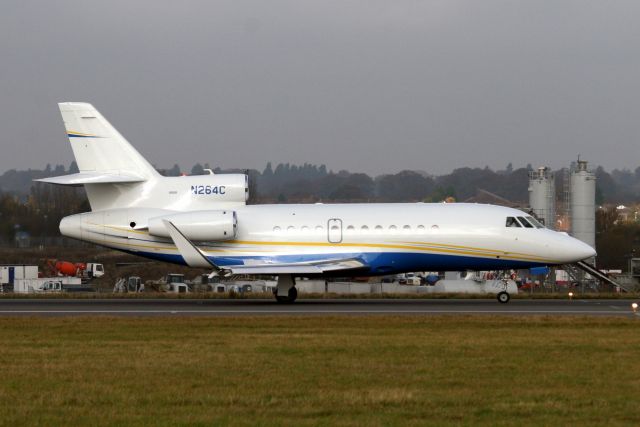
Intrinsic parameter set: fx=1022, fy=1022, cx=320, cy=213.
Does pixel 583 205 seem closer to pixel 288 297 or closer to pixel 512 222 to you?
Result: pixel 512 222

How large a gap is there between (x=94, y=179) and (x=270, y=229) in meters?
6.53

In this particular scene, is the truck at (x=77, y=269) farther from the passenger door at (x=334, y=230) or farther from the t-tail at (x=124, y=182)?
the passenger door at (x=334, y=230)

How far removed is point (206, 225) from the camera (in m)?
35.7

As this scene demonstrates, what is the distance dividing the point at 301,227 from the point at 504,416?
2383cm

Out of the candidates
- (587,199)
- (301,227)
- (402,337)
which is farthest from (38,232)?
(402,337)

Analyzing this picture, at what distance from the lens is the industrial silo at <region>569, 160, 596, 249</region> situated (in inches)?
2266

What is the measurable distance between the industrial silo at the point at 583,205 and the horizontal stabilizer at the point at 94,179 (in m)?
29.3

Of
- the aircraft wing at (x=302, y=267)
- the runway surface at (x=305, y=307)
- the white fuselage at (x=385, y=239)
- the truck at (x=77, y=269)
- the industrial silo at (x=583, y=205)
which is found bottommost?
the runway surface at (x=305, y=307)

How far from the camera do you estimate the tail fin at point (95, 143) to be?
1458 inches

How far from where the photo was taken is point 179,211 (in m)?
37.0

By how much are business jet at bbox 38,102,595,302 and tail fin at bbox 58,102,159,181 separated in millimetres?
36

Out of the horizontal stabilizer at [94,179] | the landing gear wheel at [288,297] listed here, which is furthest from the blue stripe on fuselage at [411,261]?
the horizontal stabilizer at [94,179]

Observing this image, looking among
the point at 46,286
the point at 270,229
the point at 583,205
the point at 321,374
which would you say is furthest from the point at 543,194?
the point at 321,374

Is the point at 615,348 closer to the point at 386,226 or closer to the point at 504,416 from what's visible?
the point at 504,416
